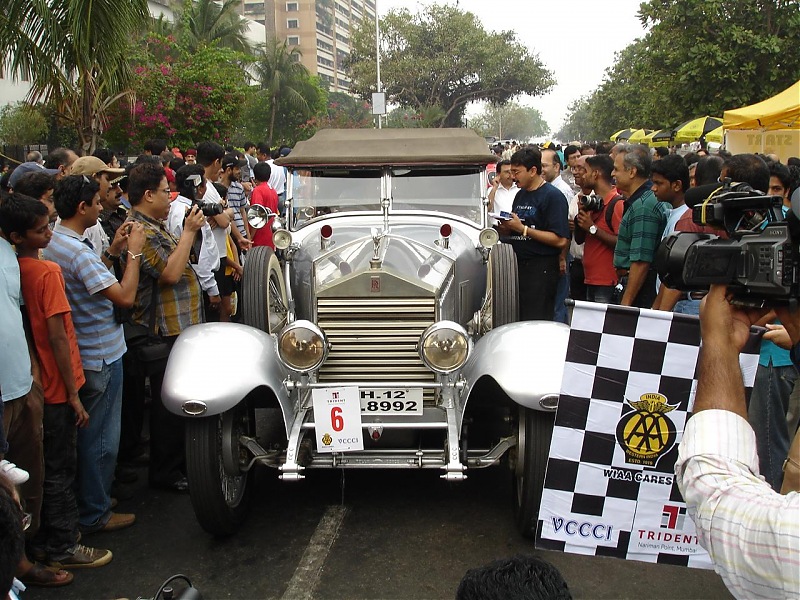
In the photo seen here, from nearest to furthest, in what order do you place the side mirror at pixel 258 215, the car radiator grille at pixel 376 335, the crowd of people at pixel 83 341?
the crowd of people at pixel 83 341 → the car radiator grille at pixel 376 335 → the side mirror at pixel 258 215

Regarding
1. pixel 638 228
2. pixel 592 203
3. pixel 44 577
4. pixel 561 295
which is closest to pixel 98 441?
pixel 44 577

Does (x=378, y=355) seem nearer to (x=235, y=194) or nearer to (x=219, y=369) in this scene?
(x=219, y=369)

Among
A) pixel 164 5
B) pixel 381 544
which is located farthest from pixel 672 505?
pixel 164 5

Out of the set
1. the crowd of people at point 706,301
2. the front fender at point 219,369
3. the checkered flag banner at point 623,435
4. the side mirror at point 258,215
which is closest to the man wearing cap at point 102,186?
the side mirror at point 258,215

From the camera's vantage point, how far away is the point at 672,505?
9.77ft

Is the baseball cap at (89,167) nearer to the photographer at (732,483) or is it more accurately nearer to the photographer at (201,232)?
the photographer at (201,232)

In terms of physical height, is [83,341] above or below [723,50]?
below

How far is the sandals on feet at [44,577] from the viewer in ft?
11.7

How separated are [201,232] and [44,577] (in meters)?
2.41

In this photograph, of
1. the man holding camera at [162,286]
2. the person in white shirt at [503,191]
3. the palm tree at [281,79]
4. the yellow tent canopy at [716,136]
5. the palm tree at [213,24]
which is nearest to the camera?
the man holding camera at [162,286]

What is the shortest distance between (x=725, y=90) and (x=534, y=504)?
16.0 m

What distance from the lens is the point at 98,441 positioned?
406 cm

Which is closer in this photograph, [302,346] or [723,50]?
[302,346]

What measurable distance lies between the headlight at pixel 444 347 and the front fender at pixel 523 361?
5.4 inches
